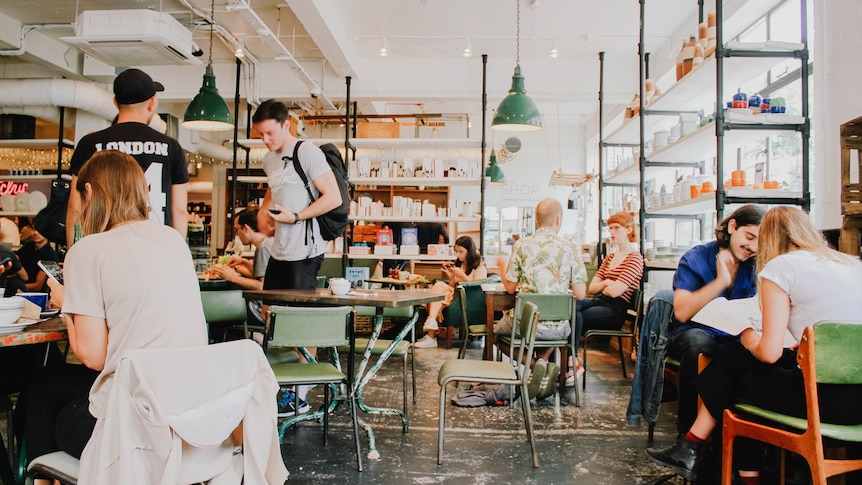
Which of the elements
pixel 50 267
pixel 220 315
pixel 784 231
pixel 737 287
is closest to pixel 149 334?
pixel 50 267

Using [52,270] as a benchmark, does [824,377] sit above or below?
below

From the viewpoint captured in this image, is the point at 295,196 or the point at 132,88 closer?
the point at 132,88

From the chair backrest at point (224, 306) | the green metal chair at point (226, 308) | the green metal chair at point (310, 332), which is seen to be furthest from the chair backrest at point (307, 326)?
the chair backrest at point (224, 306)

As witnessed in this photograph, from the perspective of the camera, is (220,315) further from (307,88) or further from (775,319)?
(307,88)

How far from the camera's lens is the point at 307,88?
8367mm

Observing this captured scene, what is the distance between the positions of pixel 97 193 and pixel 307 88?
6.90 metres

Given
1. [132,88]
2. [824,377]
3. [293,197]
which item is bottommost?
[824,377]

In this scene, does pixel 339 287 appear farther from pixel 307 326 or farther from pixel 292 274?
pixel 307 326

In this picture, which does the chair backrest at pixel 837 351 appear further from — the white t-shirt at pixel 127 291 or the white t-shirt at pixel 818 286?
the white t-shirt at pixel 127 291

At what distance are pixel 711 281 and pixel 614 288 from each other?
1.91 meters

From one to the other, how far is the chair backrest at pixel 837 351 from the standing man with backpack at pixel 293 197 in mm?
2320

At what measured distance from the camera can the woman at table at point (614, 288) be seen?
4.92 m

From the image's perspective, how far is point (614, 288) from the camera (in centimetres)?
491

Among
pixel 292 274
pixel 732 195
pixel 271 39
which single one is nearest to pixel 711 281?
pixel 732 195
